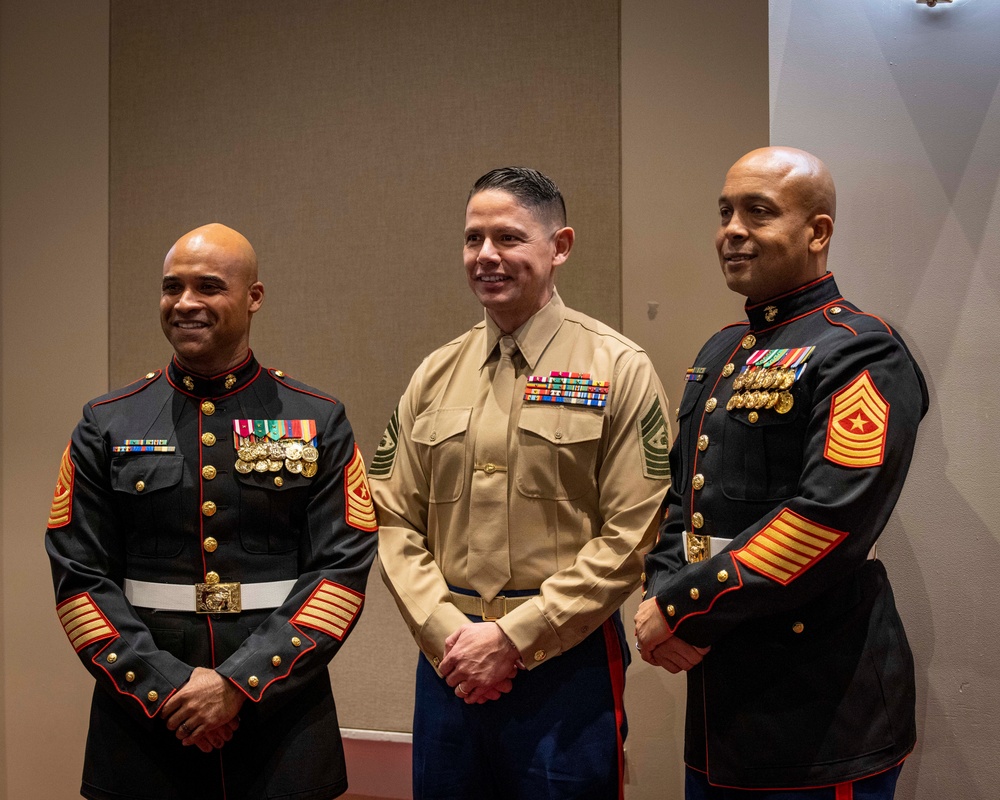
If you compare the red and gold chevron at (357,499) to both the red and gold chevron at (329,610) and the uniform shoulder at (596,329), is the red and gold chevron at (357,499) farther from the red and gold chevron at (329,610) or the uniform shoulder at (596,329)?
the uniform shoulder at (596,329)

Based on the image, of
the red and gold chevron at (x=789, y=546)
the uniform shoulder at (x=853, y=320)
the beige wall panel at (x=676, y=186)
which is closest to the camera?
the red and gold chevron at (x=789, y=546)

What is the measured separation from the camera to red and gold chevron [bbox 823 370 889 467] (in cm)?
179

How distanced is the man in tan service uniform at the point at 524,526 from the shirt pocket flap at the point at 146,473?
1.56 feet

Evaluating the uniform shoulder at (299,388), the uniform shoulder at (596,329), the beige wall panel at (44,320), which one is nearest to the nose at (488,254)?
the uniform shoulder at (596,329)

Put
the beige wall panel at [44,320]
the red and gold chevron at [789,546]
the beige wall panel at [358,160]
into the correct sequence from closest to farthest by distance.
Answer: the red and gold chevron at [789,546] → the beige wall panel at [358,160] → the beige wall panel at [44,320]

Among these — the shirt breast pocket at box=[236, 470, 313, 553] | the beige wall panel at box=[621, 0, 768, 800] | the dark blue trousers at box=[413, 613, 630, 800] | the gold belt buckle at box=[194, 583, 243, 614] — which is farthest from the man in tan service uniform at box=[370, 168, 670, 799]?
the beige wall panel at box=[621, 0, 768, 800]

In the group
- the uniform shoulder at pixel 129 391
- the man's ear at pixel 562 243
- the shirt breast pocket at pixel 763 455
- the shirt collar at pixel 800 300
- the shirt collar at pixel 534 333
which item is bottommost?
the shirt breast pocket at pixel 763 455

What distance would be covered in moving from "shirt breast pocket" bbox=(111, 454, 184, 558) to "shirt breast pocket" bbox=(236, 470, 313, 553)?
5.4 inches

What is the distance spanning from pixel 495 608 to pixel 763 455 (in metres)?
0.69

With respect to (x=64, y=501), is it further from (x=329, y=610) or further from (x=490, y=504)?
(x=490, y=504)

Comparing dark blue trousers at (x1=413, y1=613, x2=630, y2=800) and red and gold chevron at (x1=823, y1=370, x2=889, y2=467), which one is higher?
red and gold chevron at (x1=823, y1=370, x2=889, y2=467)

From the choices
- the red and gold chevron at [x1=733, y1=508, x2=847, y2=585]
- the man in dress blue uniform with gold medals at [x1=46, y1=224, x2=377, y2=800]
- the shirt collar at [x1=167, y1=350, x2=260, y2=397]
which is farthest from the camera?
the shirt collar at [x1=167, y1=350, x2=260, y2=397]

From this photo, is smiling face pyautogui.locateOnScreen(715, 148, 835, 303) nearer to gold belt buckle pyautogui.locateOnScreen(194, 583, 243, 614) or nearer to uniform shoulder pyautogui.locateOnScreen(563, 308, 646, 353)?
uniform shoulder pyautogui.locateOnScreen(563, 308, 646, 353)

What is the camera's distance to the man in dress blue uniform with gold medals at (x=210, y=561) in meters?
2.14
